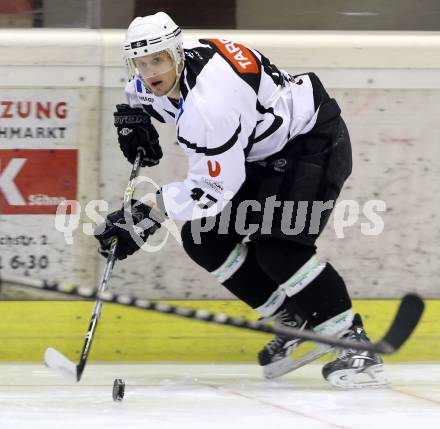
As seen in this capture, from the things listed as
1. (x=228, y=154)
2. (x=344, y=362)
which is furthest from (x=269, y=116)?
(x=344, y=362)

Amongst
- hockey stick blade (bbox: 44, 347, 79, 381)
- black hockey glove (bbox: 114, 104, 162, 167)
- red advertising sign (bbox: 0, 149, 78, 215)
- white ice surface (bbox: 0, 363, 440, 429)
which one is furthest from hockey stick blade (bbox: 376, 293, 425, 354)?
red advertising sign (bbox: 0, 149, 78, 215)

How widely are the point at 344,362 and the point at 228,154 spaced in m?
0.79

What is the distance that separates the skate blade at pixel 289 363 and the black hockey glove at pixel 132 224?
703 millimetres

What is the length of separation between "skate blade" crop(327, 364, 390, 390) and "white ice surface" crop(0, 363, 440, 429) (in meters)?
0.03

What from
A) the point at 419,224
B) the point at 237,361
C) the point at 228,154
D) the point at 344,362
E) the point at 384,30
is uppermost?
the point at 384,30

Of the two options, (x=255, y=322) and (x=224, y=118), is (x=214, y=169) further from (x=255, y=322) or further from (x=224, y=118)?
(x=255, y=322)

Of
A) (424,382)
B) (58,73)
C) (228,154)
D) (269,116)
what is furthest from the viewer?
(58,73)

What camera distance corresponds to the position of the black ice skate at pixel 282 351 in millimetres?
3645

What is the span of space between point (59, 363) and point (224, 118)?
32.5 inches

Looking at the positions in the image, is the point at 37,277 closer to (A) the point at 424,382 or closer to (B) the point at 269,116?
(B) the point at 269,116

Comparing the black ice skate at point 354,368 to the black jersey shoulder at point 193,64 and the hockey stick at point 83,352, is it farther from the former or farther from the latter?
the black jersey shoulder at point 193,64

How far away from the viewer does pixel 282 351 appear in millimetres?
3664

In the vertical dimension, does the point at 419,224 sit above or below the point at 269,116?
below

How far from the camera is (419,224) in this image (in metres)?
4.08
